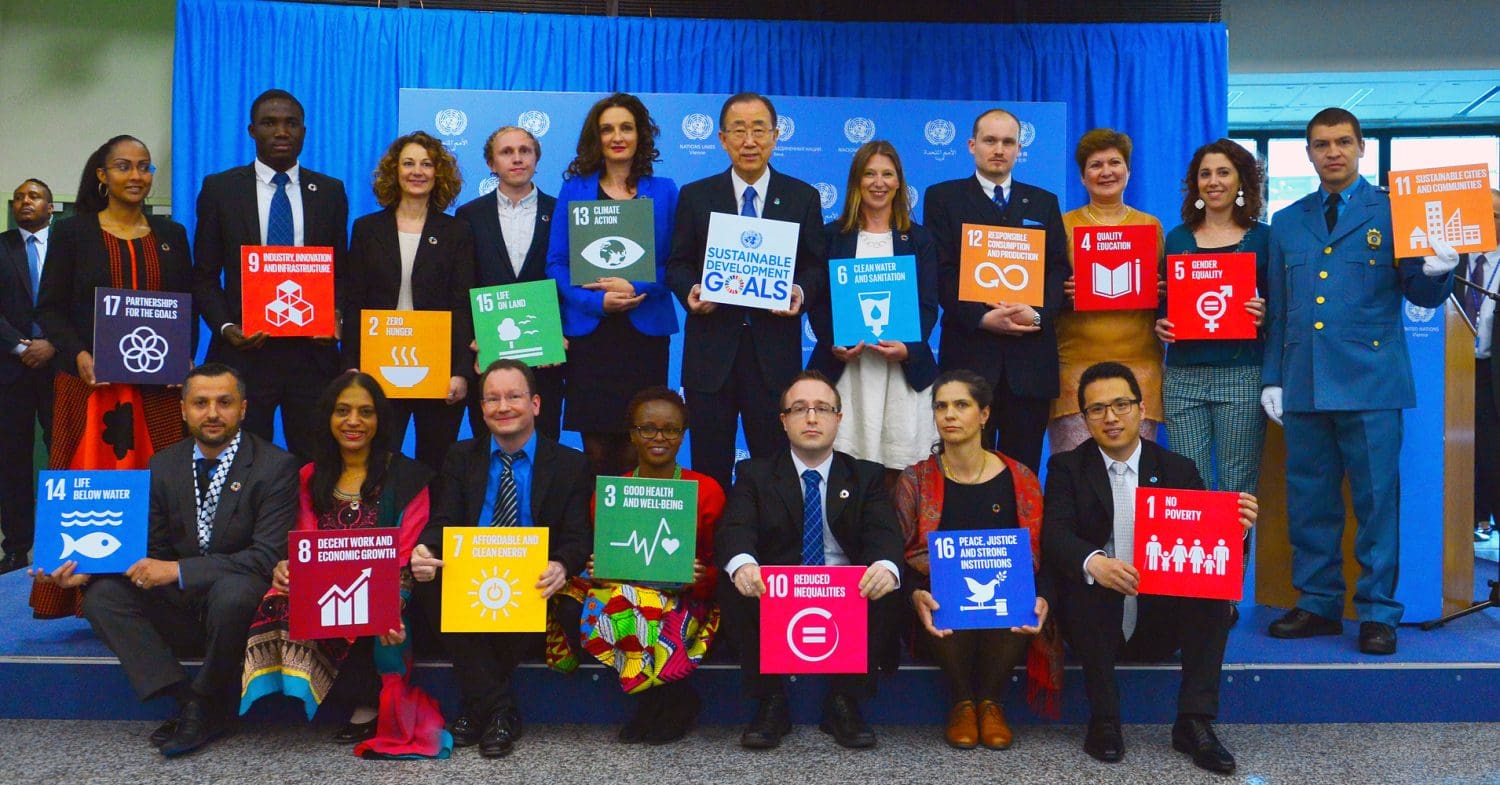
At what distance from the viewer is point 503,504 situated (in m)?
3.29

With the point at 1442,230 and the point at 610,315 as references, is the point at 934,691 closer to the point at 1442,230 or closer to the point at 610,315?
the point at 610,315

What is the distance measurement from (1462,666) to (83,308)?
178 inches

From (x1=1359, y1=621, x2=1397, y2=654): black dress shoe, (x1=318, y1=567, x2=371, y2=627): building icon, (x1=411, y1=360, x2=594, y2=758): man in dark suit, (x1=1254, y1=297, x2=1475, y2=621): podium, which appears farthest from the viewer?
(x1=1254, y1=297, x2=1475, y2=621): podium

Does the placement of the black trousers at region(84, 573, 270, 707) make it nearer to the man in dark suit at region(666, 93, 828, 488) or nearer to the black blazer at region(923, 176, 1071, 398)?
the man in dark suit at region(666, 93, 828, 488)

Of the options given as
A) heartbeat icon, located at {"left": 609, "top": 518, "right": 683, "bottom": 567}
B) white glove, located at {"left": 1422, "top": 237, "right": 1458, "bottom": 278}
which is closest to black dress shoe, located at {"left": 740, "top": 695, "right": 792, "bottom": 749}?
heartbeat icon, located at {"left": 609, "top": 518, "right": 683, "bottom": 567}

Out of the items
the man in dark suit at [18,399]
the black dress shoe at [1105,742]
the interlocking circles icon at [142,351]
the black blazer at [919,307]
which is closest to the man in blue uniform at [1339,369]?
the black dress shoe at [1105,742]

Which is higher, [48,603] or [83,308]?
[83,308]

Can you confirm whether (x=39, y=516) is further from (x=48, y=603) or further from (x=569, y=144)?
(x=569, y=144)

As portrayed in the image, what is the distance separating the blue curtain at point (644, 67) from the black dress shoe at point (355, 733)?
4737mm

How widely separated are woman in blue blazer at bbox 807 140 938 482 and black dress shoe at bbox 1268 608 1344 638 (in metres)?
1.35

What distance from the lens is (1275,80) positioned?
8406 mm

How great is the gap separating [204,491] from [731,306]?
166cm

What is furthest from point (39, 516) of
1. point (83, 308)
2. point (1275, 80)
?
point (1275, 80)

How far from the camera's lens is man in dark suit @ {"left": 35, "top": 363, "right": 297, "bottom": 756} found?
9.99 ft
